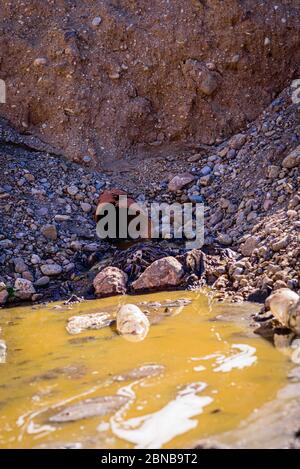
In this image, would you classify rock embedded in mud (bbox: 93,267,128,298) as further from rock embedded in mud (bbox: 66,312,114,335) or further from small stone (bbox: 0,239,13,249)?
small stone (bbox: 0,239,13,249)

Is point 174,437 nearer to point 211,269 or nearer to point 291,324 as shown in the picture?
point 291,324

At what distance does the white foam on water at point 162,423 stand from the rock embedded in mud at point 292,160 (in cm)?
372

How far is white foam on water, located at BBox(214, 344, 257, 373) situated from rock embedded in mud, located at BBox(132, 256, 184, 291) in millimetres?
1871

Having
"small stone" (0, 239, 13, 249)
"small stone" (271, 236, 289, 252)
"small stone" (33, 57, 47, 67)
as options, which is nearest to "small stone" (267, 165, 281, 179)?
"small stone" (271, 236, 289, 252)

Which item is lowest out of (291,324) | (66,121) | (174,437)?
(174,437)

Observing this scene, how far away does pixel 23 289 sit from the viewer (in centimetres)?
579

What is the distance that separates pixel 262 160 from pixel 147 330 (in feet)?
10.2

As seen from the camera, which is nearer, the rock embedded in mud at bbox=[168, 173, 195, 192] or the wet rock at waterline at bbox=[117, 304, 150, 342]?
the wet rock at waterline at bbox=[117, 304, 150, 342]

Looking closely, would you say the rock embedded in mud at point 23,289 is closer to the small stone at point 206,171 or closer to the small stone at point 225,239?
the small stone at point 225,239

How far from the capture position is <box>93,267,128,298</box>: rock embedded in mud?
18.4 feet

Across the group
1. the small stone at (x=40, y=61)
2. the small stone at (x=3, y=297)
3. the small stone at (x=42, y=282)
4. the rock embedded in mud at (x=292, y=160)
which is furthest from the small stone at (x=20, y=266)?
the small stone at (x=40, y=61)

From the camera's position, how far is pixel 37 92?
8.16 meters

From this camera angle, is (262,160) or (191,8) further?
(191,8)

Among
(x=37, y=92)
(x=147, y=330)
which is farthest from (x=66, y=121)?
(x=147, y=330)
